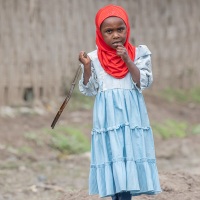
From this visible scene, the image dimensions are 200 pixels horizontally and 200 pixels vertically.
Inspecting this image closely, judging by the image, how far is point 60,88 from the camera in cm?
1333

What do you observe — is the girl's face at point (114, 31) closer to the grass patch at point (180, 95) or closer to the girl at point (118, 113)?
the girl at point (118, 113)

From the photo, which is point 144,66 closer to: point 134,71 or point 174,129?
point 134,71

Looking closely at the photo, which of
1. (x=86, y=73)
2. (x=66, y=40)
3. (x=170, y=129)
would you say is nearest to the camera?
(x=86, y=73)

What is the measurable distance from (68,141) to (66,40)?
257 cm

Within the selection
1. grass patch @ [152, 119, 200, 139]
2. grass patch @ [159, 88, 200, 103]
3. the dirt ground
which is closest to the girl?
the dirt ground

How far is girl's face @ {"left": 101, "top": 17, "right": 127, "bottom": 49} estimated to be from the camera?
604 centimetres

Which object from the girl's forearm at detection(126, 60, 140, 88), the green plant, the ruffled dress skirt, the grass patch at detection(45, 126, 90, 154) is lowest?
the ruffled dress skirt

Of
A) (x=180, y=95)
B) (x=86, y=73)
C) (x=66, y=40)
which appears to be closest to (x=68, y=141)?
(x=66, y=40)

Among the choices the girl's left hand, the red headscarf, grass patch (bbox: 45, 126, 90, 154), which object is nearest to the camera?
the girl's left hand

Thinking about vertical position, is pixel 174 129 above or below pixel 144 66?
above

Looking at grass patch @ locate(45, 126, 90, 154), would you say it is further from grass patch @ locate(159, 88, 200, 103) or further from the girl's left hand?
the girl's left hand

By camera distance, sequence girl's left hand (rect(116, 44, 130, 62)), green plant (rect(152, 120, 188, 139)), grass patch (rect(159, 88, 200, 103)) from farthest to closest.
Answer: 1. grass patch (rect(159, 88, 200, 103))
2. green plant (rect(152, 120, 188, 139))
3. girl's left hand (rect(116, 44, 130, 62))

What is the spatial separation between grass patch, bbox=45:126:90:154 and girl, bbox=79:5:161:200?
5027 millimetres

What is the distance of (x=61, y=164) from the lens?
10547 millimetres
